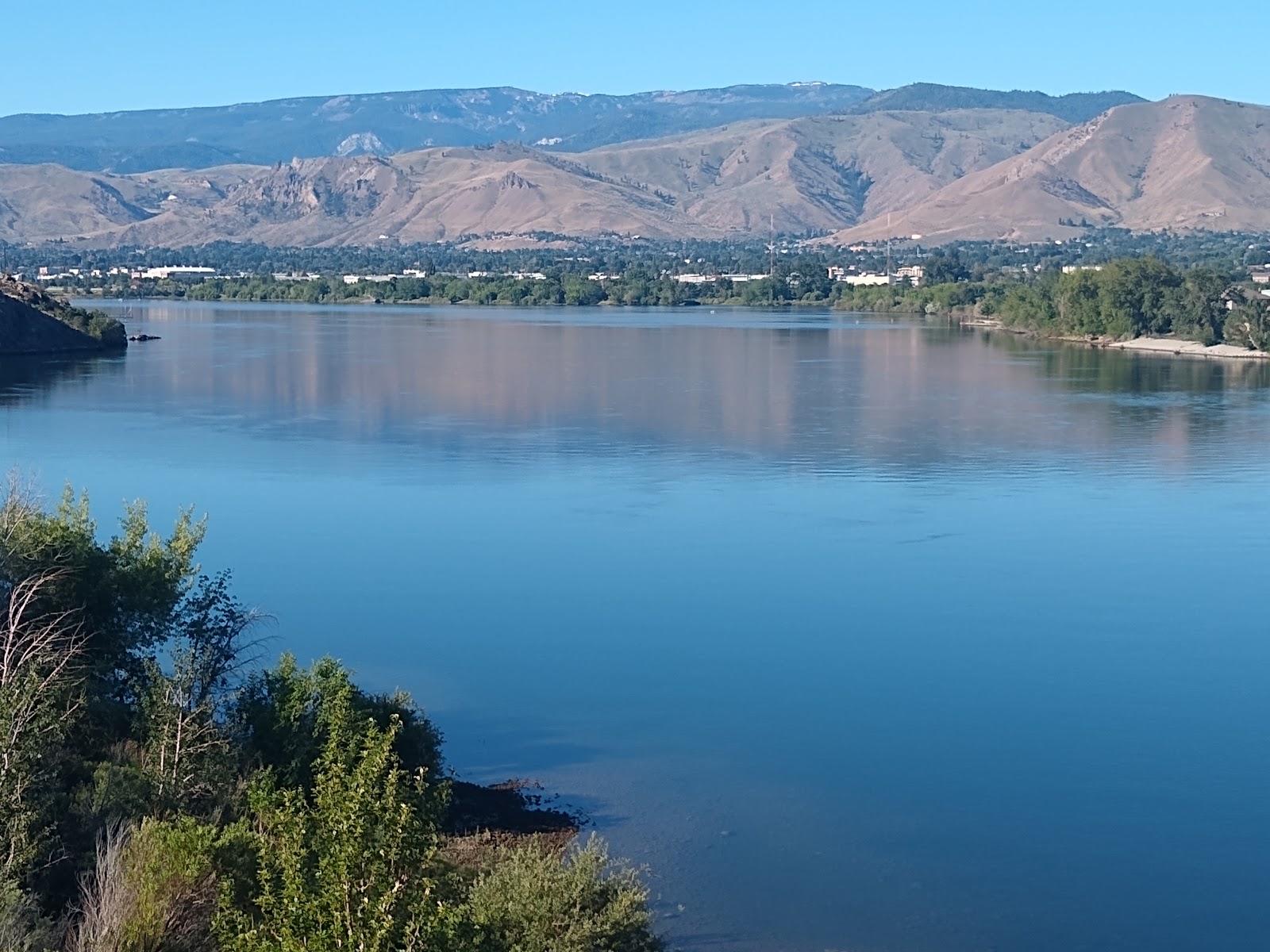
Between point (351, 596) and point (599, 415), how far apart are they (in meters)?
9.68

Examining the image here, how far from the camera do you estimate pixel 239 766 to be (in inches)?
267

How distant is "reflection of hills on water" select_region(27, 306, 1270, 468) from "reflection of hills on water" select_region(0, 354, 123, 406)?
2.51 ft

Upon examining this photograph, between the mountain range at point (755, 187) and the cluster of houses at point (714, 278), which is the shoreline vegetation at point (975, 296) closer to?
the cluster of houses at point (714, 278)

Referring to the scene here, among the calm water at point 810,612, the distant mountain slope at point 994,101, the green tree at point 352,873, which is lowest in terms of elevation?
the calm water at point 810,612

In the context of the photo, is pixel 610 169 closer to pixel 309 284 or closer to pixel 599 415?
pixel 309 284

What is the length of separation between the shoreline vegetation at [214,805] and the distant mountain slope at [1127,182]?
83.4 meters

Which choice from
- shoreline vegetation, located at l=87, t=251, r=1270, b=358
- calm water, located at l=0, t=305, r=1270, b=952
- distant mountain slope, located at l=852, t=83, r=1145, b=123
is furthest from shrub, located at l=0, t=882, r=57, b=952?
distant mountain slope, located at l=852, t=83, r=1145, b=123

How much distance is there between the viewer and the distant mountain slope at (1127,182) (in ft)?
301

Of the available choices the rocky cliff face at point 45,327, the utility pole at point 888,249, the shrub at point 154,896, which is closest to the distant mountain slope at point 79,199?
the utility pole at point 888,249

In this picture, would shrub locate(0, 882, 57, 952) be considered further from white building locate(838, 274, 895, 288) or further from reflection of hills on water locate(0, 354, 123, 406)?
white building locate(838, 274, 895, 288)

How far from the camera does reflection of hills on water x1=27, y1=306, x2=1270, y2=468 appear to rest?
63.7ft

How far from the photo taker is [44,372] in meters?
28.0

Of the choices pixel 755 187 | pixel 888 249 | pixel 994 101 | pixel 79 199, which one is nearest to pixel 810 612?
pixel 888 249

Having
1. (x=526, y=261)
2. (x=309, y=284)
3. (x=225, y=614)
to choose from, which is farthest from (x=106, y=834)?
(x=526, y=261)
